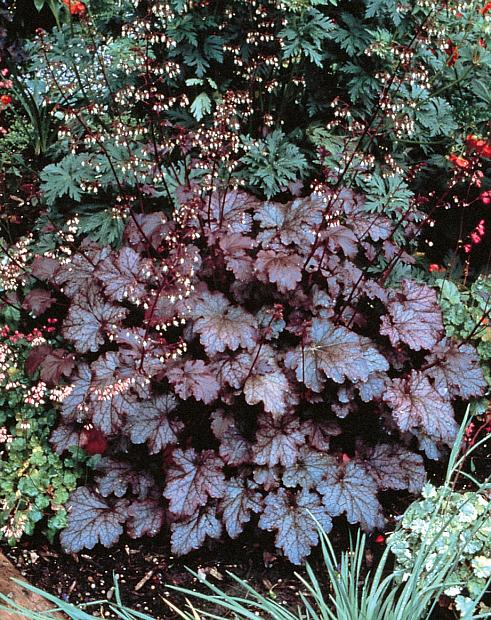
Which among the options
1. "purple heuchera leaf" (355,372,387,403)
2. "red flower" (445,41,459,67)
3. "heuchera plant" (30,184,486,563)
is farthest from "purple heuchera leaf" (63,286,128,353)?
"red flower" (445,41,459,67)

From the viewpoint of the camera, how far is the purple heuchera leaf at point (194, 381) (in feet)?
8.41

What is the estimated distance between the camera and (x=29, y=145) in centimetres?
435

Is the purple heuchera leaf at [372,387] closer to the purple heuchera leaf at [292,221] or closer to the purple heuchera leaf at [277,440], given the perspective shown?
the purple heuchera leaf at [277,440]

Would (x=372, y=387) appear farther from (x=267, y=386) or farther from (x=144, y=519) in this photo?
(x=144, y=519)

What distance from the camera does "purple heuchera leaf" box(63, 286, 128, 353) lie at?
280 centimetres

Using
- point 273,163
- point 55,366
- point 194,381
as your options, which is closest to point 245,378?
point 194,381

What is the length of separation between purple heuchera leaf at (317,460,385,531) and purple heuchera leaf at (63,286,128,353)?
1.04 m

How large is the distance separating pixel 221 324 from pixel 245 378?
0.75ft

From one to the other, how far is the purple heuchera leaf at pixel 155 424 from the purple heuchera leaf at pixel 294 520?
45 cm

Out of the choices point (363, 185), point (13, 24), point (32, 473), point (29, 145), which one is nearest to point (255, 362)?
point (32, 473)

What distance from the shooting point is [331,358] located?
270cm

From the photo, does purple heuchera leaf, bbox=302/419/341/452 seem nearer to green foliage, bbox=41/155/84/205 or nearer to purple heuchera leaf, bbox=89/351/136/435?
purple heuchera leaf, bbox=89/351/136/435

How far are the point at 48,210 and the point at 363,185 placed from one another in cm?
163

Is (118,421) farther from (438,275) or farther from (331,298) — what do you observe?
(438,275)
